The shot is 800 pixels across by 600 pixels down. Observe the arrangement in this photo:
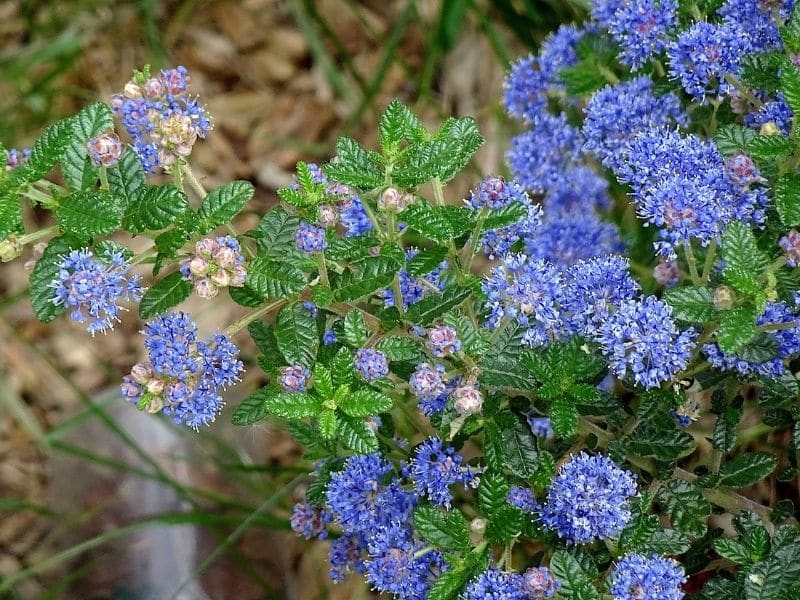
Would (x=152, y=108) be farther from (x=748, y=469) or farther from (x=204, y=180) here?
(x=204, y=180)

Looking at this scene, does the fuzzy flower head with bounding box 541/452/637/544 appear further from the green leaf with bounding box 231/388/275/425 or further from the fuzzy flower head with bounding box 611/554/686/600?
the green leaf with bounding box 231/388/275/425

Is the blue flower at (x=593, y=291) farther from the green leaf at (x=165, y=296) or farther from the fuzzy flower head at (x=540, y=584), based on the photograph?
the green leaf at (x=165, y=296)

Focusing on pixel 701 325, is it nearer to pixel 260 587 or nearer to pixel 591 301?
pixel 591 301

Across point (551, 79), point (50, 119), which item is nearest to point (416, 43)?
point (50, 119)

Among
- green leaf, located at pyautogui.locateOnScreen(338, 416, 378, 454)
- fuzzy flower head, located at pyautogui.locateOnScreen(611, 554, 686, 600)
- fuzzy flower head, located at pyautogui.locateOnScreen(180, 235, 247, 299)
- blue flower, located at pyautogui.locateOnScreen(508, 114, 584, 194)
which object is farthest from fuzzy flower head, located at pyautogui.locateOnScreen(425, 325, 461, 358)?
blue flower, located at pyautogui.locateOnScreen(508, 114, 584, 194)

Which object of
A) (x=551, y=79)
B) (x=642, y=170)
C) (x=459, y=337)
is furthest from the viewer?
(x=551, y=79)

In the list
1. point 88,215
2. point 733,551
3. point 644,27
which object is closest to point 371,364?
point 88,215
